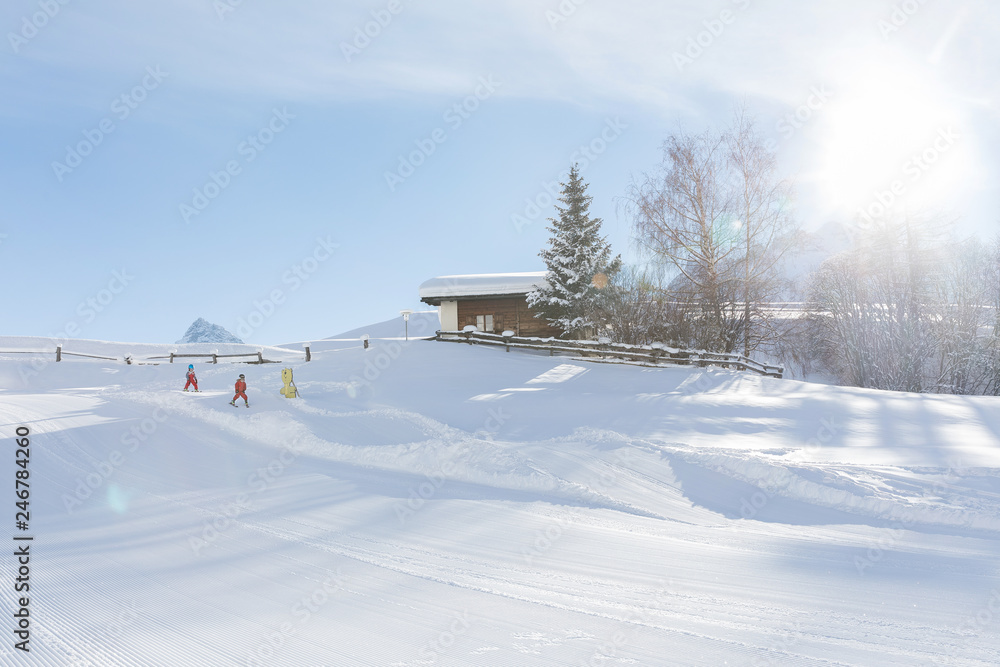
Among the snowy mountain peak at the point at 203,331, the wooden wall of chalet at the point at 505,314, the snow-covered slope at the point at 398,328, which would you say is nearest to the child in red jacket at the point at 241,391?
the wooden wall of chalet at the point at 505,314

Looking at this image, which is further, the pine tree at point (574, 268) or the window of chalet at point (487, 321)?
the window of chalet at point (487, 321)

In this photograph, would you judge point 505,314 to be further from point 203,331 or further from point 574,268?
point 203,331

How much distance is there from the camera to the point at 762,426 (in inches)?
441

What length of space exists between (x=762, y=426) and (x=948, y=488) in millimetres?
4344

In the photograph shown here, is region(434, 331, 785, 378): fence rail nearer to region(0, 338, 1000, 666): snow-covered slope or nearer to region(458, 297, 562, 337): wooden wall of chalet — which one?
region(458, 297, 562, 337): wooden wall of chalet

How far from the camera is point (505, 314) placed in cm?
3000

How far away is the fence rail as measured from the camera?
20.4 meters

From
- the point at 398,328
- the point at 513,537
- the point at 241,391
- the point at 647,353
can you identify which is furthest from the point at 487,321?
the point at 513,537

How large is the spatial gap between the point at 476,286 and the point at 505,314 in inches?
93.3

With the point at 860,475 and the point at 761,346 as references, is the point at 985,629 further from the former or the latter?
the point at 761,346

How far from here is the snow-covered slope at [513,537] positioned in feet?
11.1

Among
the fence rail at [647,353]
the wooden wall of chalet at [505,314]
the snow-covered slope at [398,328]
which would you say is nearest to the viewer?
the fence rail at [647,353]

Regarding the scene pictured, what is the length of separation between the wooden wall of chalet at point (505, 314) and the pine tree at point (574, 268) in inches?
128

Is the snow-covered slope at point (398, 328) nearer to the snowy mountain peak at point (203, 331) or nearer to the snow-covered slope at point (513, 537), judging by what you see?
the snow-covered slope at point (513, 537)
